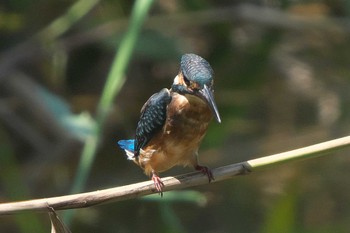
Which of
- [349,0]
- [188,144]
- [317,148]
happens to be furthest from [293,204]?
[349,0]

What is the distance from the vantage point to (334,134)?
3676 mm

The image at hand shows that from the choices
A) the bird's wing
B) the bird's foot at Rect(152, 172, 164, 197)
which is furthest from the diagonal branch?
the bird's wing

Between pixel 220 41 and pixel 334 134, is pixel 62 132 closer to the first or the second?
pixel 220 41

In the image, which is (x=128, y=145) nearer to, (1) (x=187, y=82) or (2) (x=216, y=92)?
(1) (x=187, y=82)

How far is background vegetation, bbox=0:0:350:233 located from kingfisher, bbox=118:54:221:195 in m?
1.11

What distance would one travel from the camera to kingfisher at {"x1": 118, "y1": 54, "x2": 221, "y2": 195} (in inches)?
85.5

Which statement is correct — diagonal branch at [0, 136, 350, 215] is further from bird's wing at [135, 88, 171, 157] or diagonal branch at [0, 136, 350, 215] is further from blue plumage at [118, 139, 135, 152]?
blue plumage at [118, 139, 135, 152]

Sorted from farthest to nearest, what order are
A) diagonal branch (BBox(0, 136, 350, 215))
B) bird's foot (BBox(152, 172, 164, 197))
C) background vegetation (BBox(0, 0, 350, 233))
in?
1. background vegetation (BBox(0, 0, 350, 233))
2. bird's foot (BBox(152, 172, 164, 197))
3. diagonal branch (BBox(0, 136, 350, 215))

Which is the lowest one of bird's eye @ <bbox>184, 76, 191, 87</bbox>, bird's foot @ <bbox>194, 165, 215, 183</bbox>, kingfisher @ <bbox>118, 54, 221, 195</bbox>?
bird's foot @ <bbox>194, 165, 215, 183</bbox>

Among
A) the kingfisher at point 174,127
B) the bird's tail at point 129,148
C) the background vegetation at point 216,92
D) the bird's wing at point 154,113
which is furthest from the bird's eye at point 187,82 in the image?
the background vegetation at point 216,92

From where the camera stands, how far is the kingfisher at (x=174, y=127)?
217 cm

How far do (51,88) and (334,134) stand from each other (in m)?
1.09

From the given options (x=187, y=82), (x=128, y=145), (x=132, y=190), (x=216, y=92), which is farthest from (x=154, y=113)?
(x=216, y=92)

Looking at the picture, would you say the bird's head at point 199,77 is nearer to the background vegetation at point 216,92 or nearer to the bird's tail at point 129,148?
the bird's tail at point 129,148
